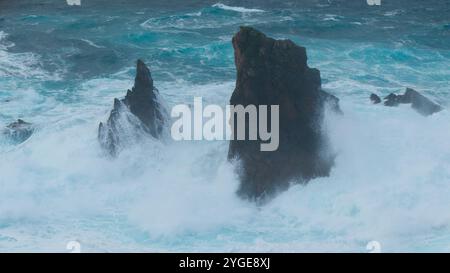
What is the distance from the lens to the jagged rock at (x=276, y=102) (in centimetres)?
2556

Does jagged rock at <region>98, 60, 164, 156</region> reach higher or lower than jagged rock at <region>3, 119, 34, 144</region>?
higher

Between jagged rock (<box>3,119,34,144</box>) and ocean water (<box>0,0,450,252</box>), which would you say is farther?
jagged rock (<box>3,119,34,144</box>)

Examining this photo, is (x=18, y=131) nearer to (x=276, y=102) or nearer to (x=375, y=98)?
(x=276, y=102)

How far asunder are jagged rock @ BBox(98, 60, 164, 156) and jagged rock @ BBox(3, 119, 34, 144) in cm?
378

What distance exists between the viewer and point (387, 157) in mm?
27766

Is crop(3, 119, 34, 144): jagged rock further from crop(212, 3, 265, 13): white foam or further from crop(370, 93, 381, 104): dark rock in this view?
crop(212, 3, 265, 13): white foam

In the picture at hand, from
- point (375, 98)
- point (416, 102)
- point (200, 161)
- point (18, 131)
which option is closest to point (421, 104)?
point (416, 102)

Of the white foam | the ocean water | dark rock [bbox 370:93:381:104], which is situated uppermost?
the white foam

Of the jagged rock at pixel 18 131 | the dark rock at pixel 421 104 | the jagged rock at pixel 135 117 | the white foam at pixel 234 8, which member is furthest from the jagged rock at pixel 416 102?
the white foam at pixel 234 8

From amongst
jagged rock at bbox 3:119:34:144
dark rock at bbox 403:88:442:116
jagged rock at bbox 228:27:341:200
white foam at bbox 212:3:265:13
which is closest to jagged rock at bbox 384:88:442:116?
dark rock at bbox 403:88:442:116

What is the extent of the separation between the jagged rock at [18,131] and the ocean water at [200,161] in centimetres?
40

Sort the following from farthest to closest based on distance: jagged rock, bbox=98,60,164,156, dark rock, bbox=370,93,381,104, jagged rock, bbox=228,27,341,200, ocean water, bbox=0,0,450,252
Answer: dark rock, bbox=370,93,381,104 → jagged rock, bbox=98,60,164,156 → jagged rock, bbox=228,27,341,200 → ocean water, bbox=0,0,450,252

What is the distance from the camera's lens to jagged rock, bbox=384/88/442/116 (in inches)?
1253
